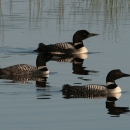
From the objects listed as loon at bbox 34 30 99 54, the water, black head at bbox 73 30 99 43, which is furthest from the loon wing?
black head at bbox 73 30 99 43

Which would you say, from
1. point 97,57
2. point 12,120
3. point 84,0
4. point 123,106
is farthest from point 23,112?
point 84,0

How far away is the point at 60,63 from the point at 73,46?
263 centimetres

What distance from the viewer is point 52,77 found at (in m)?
17.8

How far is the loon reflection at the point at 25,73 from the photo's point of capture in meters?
18.0

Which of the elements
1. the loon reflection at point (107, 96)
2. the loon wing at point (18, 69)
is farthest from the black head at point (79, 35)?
the loon reflection at point (107, 96)

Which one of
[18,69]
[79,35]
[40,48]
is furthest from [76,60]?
[18,69]

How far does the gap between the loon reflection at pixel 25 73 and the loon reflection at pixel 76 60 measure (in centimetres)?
75

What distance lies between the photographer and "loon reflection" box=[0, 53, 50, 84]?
18.0m

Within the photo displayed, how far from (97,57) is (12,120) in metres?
7.14

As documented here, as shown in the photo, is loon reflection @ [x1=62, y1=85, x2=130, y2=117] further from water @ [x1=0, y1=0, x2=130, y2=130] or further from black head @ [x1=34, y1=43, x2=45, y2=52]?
black head @ [x1=34, y1=43, x2=45, y2=52]

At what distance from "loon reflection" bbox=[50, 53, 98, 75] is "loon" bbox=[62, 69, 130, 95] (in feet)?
5.75

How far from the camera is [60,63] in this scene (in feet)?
66.1

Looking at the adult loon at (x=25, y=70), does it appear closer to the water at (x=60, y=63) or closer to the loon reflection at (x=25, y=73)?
the loon reflection at (x=25, y=73)

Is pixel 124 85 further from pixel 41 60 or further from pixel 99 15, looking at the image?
pixel 99 15
